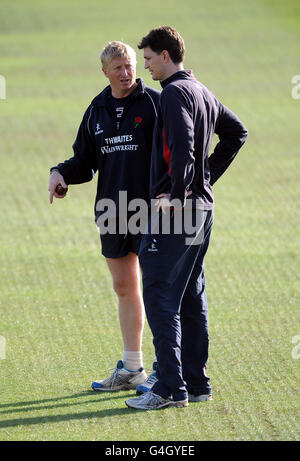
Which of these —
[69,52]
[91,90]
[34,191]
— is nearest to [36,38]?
[69,52]

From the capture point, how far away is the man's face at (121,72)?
15.1ft

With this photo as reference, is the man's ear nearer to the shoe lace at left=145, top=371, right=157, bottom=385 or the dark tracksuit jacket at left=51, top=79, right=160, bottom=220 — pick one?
the dark tracksuit jacket at left=51, top=79, right=160, bottom=220

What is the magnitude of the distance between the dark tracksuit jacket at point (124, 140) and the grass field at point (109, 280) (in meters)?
1.13

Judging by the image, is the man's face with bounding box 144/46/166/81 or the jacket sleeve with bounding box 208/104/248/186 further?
the jacket sleeve with bounding box 208/104/248/186

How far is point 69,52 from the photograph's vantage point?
69.7 feet

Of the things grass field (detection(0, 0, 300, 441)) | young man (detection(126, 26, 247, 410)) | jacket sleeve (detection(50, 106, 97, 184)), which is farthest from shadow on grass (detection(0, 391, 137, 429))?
jacket sleeve (detection(50, 106, 97, 184))

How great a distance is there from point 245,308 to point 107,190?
197cm

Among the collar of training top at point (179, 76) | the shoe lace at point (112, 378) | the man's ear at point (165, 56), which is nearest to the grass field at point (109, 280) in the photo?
the shoe lace at point (112, 378)

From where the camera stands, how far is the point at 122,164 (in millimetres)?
4645

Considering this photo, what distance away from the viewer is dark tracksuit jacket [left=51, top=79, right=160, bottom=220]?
463cm

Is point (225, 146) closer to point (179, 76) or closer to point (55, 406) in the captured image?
point (179, 76)
